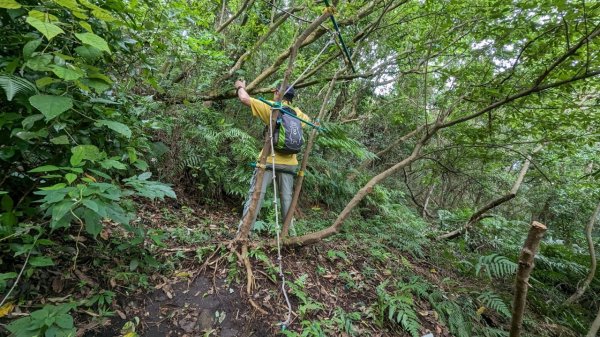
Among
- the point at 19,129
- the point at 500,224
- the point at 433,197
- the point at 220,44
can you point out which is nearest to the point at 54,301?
the point at 19,129

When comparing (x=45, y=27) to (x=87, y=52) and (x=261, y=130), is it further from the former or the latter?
(x=261, y=130)

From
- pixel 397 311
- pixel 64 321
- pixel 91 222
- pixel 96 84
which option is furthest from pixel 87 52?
pixel 397 311

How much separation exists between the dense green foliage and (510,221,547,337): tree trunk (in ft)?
5.06

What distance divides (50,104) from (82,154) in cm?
37

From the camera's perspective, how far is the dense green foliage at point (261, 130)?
1.73 metres

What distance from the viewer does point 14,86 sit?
4.89 feet

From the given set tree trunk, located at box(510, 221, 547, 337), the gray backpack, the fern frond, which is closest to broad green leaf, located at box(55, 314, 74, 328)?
the gray backpack

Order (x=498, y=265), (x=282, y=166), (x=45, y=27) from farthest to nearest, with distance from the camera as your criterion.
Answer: (x=282, y=166), (x=498, y=265), (x=45, y=27)

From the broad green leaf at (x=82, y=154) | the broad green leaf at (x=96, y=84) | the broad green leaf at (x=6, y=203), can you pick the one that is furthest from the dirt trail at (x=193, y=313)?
the broad green leaf at (x=96, y=84)

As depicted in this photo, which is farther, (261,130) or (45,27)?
(261,130)

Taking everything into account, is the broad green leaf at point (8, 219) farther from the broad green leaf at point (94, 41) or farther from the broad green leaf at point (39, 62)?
the broad green leaf at point (94, 41)

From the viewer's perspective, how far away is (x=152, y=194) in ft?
6.61

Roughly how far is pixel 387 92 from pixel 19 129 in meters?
8.48

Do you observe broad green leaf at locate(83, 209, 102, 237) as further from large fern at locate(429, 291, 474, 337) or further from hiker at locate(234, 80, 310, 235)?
large fern at locate(429, 291, 474, 337)
